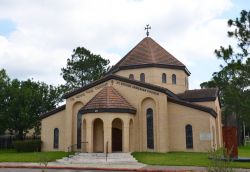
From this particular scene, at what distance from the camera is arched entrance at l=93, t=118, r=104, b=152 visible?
1318 inches

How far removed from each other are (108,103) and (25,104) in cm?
1855

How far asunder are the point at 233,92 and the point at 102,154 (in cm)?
3248

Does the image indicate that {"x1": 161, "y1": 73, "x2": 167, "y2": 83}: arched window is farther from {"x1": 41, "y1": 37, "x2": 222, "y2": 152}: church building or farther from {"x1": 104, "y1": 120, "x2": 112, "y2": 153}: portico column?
{"x1": 104, "y1": 120, "x2": 112, "y2": 153}: portico column

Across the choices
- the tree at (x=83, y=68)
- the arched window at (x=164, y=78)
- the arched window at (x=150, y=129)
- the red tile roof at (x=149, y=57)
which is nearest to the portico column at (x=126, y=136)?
the arched window at (x=150, y=129)

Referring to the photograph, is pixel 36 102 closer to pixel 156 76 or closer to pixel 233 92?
pixel 156 76

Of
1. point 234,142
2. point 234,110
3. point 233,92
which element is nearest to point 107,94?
point 234,142

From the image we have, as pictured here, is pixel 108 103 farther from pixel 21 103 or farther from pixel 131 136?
pixel 21 103

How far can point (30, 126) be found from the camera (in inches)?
1860

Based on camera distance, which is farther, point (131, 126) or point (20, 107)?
point (20, 107)

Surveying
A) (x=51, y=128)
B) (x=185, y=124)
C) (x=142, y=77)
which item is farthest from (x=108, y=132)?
(x=142, y=77)

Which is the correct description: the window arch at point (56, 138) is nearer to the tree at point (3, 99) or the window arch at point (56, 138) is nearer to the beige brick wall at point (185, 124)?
the tree at point (3, 99)

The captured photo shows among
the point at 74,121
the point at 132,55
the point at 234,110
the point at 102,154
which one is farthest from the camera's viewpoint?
the point at 234,110

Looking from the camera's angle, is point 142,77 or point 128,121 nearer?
point 128,121

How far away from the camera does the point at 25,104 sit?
46.2 m
